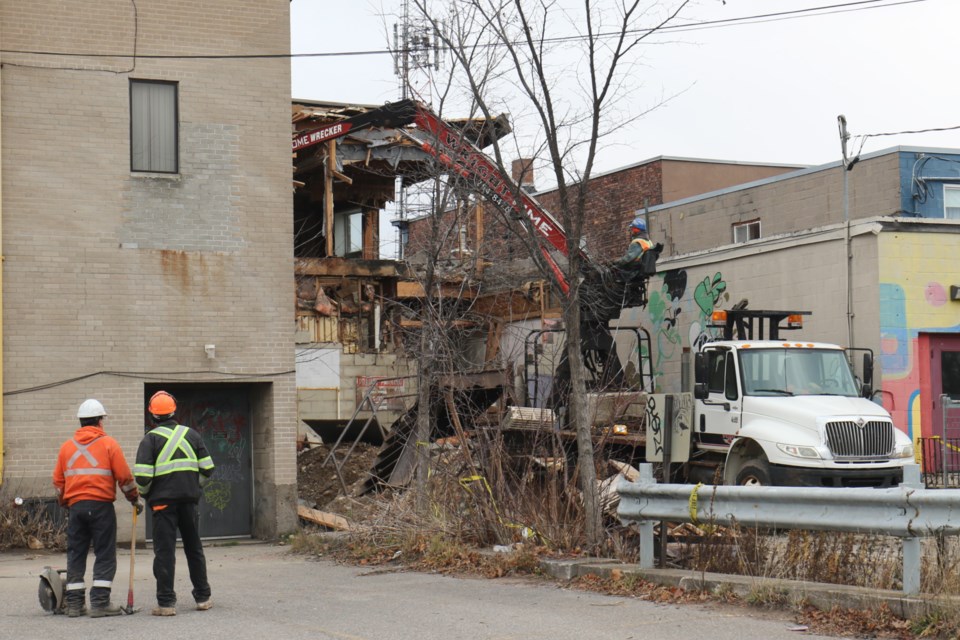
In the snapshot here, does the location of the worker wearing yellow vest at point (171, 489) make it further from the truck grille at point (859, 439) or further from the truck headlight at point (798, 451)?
the truck grille at point (859, 439)

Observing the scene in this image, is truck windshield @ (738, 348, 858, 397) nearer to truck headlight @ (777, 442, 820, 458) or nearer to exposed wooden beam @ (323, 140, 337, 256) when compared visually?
truck headlight @ (777, 442, 820, 458)

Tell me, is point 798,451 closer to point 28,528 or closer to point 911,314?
point 911,314

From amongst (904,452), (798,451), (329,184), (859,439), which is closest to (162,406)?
(798,451)

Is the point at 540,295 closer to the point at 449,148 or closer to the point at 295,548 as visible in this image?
the point at 449,148

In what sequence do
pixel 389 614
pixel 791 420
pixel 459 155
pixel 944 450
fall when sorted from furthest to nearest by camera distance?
pixel 944 450 → pixel 459 155 → pixel 791 420 → pixel 389 614

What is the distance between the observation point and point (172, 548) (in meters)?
10.1

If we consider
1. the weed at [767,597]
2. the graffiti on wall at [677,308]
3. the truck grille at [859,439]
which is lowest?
the weed at [767,597]

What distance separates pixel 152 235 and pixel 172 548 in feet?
26.3

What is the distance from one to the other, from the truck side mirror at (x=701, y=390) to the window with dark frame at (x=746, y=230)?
12527 millimetres

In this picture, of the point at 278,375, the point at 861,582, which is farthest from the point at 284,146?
the point at 861,582

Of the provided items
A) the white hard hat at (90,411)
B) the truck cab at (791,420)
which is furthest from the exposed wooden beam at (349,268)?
the white hard hat at (90,411)

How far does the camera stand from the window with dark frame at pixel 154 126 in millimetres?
17375

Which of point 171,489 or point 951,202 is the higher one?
point 951,202

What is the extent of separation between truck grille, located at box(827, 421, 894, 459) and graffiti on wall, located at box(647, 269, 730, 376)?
749cm
